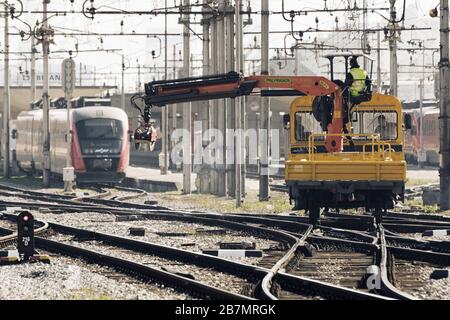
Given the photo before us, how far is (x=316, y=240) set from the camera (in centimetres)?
2083

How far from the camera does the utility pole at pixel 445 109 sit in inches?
1136

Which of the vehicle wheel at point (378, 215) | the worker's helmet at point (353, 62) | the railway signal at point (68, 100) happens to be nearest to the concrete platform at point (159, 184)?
the railway signal at point (68, 100)

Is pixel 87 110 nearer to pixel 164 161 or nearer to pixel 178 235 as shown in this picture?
pixel 164 161

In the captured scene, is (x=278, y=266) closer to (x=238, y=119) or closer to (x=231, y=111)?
(x=238, y=119)

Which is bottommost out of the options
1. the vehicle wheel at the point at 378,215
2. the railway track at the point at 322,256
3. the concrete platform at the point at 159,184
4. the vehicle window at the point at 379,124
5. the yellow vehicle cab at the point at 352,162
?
the railway track at the point at 322,256

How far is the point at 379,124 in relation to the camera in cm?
2377

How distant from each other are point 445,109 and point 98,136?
65.5ft

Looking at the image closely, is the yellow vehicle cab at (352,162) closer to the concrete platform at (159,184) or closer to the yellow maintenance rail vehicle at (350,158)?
the yellow maintenance rail vehicle at (350,158)

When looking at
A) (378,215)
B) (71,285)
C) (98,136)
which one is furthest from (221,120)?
(71,285)

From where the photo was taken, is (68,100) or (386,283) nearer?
(386,283)

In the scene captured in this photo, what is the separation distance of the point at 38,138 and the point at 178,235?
2957 cm

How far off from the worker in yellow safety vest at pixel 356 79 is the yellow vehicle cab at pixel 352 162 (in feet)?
1.94

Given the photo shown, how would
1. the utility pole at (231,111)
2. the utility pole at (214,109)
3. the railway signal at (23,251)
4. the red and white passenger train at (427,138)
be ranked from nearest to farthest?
the railway signal at (23,251) → the utility pole at (231,111) → the utility pole at (214,109) → the red and white passenger train at (427,138)
